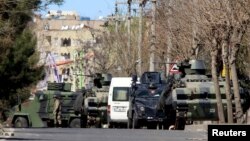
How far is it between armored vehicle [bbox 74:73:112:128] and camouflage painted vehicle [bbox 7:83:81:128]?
0.67m

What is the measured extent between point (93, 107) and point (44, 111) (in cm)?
378

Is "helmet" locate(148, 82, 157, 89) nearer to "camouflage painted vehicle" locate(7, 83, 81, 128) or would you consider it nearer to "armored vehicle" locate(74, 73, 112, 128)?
"armored vehicle" locate(74, 73, 112, 128)

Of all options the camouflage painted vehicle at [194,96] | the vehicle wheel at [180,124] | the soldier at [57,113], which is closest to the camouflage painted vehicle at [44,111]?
the soldier at [57,113]

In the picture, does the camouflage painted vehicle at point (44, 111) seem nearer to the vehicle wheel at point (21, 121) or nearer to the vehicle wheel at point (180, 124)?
the vehicle wheel at point (21, 121)

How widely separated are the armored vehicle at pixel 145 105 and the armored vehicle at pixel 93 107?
18.5 feet

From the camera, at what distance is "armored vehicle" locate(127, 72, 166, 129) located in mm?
42656

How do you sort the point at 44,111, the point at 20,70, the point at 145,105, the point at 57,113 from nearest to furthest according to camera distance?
the point at 145,105, the point at 57,113, the point at 44,111, the point at 20,70

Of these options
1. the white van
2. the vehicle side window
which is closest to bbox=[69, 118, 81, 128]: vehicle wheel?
the white van

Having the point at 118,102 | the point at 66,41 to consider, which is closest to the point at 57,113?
the point at 118,102

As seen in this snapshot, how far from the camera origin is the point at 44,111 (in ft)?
172

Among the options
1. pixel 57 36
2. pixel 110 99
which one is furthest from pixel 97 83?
pixel 57 36

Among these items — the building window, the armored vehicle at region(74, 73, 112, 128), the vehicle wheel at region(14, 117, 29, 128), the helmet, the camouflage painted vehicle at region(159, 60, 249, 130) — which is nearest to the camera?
the camouflage painted vehicle at region(159, 60, 249, 130)

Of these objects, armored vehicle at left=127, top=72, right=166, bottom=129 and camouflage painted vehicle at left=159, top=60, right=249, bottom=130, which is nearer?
camouflage painted vehicle at left=159, top=60, right=249, bottom=130

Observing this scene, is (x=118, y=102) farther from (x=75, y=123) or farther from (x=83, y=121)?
(x=75, y=123)
